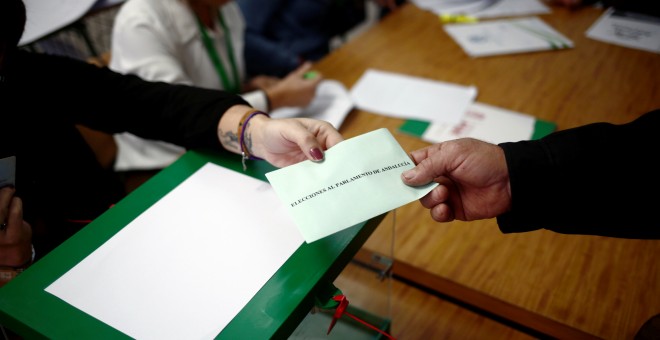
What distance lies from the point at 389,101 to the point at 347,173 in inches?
29.0

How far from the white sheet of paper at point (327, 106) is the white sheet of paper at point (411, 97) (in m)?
0.04

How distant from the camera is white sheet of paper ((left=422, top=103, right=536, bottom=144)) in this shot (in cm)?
106

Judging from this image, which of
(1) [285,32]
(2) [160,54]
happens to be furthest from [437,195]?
(1) [285,32]

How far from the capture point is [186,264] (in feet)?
1.74

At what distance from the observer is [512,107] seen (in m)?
1.17

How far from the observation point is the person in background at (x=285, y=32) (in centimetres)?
195

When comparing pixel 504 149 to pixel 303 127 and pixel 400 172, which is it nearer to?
pixel 400 172

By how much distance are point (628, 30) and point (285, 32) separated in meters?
1.46

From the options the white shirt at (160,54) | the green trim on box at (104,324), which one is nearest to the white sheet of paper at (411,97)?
the white shirt at (160,54)

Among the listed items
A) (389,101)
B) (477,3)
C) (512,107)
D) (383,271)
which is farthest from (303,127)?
(477,3)

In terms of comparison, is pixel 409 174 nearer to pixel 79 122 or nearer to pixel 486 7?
pixel 79 122

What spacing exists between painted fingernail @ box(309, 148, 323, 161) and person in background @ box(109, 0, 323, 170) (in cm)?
62

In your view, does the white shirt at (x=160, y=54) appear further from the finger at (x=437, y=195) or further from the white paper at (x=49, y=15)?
the finger at (x=437, y=195)

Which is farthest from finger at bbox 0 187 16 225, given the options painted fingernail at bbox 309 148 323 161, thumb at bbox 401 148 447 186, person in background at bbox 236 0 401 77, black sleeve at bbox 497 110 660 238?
person in background at bbox 236 0 401 77
